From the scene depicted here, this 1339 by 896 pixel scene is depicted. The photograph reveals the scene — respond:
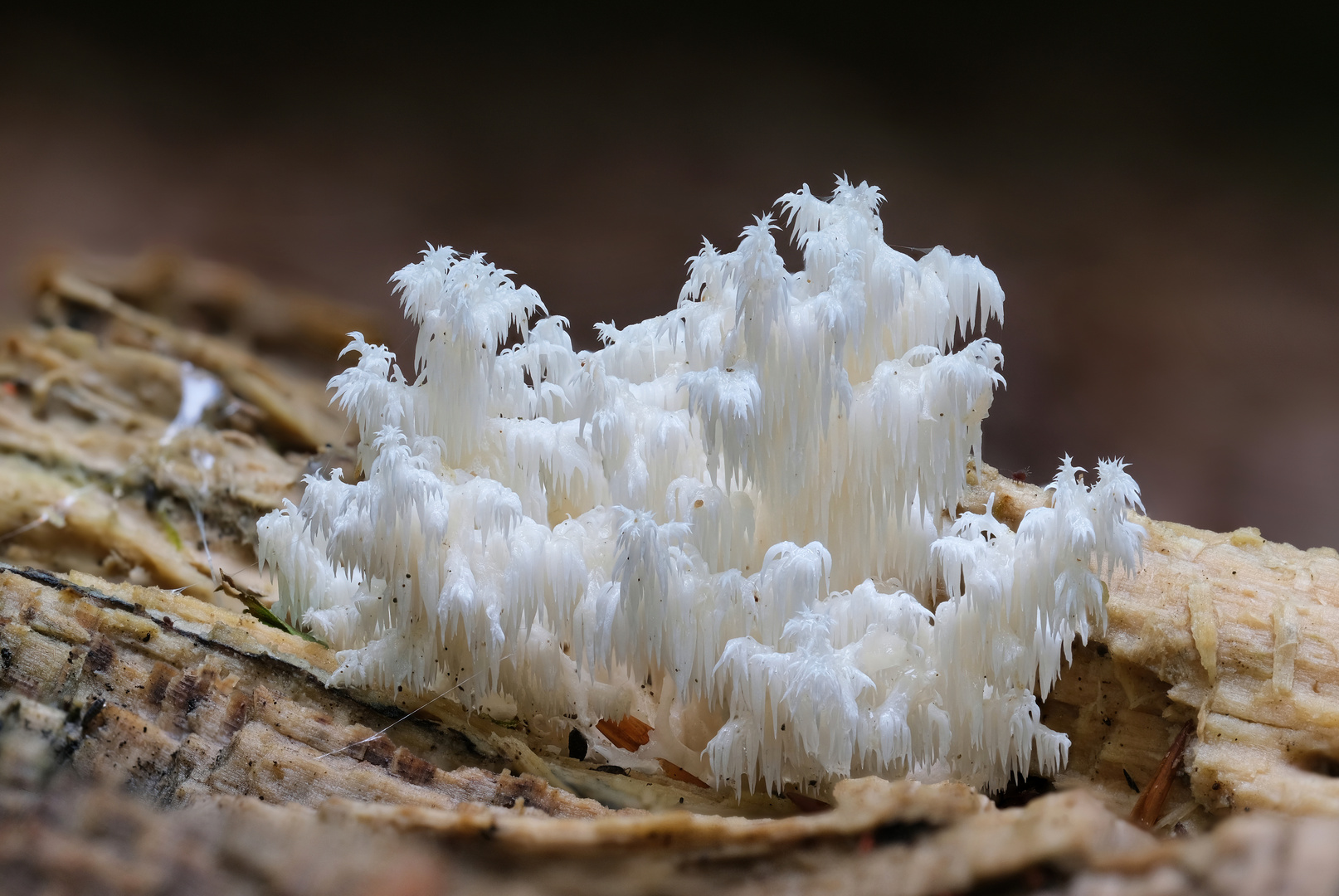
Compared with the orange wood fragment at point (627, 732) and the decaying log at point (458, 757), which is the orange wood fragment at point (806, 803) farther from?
the orange wood fragment at point (627, 732)

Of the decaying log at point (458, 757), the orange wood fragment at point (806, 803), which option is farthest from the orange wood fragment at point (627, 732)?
the orange wood fragment at point (806, 803)

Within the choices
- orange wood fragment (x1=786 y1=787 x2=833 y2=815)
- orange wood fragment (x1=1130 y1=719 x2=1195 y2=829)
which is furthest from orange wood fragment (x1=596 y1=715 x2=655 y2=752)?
orange wood fragment (x1=1130 y1=719 x2=1195 y2=829)

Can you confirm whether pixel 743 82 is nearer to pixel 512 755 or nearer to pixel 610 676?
pixel 610 676

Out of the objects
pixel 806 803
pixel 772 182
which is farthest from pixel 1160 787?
pixel 772 182

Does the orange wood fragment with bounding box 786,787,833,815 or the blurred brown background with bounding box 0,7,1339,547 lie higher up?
the blurred brown background with bounding box 0,7,1339,547

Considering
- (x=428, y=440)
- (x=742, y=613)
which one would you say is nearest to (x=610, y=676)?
(x=742, y=613)

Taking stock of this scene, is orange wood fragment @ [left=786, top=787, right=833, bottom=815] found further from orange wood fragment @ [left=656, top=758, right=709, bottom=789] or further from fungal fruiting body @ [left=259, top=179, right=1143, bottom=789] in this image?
orange wood fragment @ [left=656, top=758, right=709, bottom=789]
